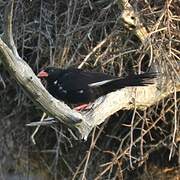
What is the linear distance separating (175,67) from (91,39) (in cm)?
43

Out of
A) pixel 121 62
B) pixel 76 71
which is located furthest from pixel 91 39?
pixel 76 71

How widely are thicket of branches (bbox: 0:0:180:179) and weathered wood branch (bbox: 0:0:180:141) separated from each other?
0.07 m

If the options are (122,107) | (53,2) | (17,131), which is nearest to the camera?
(122,107)

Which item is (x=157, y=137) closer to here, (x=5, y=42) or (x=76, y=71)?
(x=76, y=71)

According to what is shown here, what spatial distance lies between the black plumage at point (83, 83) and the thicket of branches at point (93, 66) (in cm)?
18

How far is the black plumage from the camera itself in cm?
238

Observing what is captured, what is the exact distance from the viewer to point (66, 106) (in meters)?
2.08

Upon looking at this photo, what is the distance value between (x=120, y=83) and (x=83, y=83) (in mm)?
178

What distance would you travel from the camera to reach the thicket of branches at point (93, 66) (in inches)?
106

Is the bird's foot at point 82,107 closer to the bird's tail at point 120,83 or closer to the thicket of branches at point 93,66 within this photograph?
the bird's tail at point 120,83

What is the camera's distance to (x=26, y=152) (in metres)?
3.23

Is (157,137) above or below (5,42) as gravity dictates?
below

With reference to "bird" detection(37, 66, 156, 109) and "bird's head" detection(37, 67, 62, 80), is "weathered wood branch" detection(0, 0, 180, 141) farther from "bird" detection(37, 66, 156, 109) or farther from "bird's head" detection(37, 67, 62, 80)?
"bird's head" detection(37, 67, 62, 80)

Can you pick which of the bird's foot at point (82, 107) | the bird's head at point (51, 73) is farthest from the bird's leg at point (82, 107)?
the bird's head at point (51, 73)
